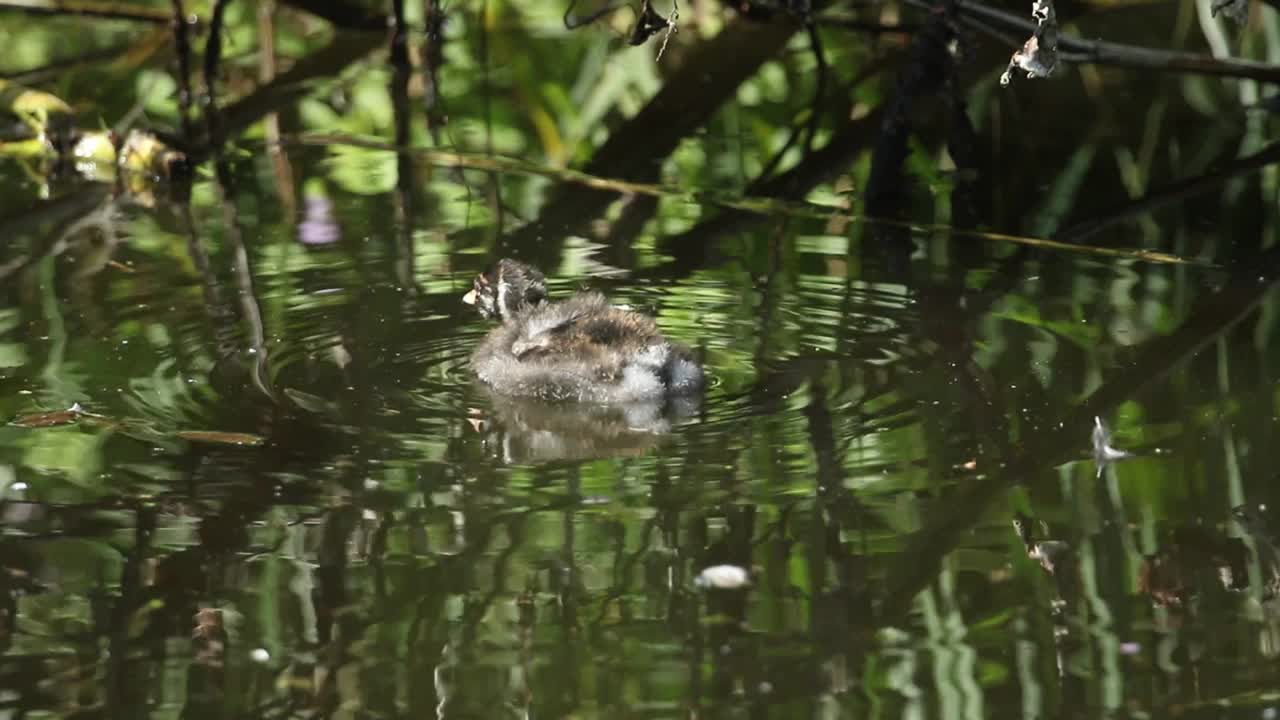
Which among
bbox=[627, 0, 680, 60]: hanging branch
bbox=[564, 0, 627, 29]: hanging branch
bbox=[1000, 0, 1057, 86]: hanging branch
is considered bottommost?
bbox=[1000, 0, 1057, 86]: hanging branch

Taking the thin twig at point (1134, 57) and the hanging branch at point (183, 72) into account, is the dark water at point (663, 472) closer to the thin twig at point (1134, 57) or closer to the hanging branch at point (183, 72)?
the thin twig at point (1134, 57)

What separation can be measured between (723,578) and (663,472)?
29.8 inches

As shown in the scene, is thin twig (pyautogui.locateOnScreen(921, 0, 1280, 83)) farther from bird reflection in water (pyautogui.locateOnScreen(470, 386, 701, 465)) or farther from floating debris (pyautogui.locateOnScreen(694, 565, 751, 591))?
floating debris (pyautogui.locateOnScreen(694, 565, 751, 591))

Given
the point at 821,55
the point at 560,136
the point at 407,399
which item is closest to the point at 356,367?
the point at 407,399

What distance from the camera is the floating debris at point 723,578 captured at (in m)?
4.55

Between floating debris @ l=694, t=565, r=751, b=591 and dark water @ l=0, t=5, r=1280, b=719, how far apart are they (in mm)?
19

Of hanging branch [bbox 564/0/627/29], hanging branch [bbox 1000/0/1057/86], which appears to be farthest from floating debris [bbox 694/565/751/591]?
hanging branch [bbox 564/0/627/29]

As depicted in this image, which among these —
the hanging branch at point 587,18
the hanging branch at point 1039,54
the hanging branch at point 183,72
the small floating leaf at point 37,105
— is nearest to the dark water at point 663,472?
the hanging branch at point 587,18

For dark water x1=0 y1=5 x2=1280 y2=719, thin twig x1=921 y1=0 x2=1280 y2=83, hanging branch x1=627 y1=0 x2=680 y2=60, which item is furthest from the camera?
thin twig x1=921 y1=0 x2=1280 y2=83

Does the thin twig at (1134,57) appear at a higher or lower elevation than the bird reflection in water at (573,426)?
higher

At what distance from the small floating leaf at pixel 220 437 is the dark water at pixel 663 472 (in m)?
0.02

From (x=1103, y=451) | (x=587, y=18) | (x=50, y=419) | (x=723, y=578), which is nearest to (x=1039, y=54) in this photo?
(x=1103, y=451)

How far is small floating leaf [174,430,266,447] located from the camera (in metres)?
5.54

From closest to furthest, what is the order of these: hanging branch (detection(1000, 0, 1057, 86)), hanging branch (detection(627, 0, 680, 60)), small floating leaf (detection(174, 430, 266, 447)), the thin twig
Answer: small floating leaf (detection(174, 430, 266, 447)) → hanging branch (detection(1000, 0, 1057, 86)) → hanging branch (detection(627, 0, 680, 60)) → the thin twig
